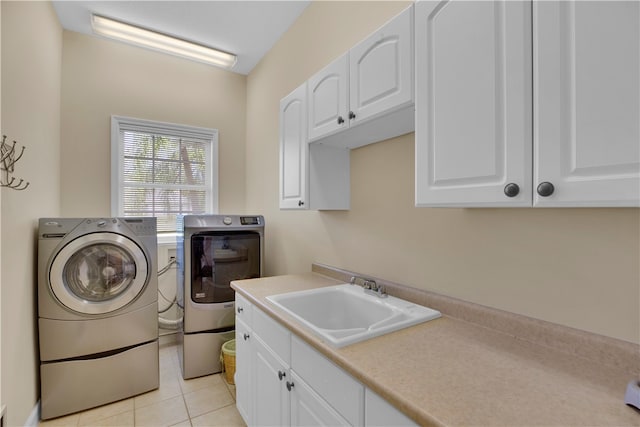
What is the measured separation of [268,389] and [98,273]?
158cm

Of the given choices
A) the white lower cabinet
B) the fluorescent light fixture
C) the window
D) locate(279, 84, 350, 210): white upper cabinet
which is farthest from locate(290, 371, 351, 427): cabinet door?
the fluorescent light fixture

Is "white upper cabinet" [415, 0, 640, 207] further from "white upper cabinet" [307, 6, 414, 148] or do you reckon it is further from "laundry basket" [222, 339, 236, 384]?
"laundry basket" [222, 339, 236, 384]

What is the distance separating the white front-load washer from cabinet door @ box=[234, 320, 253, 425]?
2.91 ft

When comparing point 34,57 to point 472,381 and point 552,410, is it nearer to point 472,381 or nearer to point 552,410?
point 472,381

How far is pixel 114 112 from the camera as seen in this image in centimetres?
284

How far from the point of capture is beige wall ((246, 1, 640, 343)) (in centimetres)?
90

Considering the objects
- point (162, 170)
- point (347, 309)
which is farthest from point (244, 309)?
point (162, 170)

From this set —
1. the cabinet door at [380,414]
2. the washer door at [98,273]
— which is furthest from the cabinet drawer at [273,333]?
the washer door at [98,273]

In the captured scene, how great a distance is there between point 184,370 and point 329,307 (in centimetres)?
154

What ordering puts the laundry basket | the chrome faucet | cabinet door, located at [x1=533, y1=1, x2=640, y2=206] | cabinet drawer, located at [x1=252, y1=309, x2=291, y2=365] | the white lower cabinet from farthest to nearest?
1. the laundry basket
2. the chrome faucet
3. cabinet drawer, located at [x1=252, y1=309, x2=291, y2=365]
4. the white lower cabinet
5. cabinet door, located at [x1=533, y1=1, x2=640, y2=206]

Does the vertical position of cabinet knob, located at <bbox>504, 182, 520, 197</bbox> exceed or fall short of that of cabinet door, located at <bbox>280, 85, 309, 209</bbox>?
it falls short

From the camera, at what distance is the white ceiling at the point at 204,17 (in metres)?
2.36

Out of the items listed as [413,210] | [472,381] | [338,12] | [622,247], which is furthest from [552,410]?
[338,12]

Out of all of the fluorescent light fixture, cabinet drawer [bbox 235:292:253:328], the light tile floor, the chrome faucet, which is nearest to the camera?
the chrome faucet
